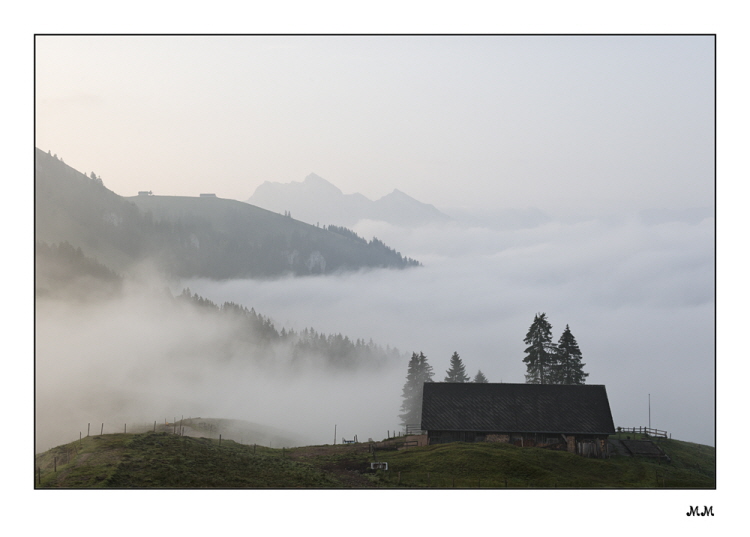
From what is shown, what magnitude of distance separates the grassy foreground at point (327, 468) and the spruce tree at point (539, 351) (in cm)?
2800

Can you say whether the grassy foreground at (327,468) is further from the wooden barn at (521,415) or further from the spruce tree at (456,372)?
the spruce tree at (456,372)

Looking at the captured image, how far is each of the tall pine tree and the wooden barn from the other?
30.6 m

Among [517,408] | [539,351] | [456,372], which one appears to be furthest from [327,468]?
[456,372]

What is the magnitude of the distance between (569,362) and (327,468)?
4709 cm

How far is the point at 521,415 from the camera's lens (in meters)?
66.2

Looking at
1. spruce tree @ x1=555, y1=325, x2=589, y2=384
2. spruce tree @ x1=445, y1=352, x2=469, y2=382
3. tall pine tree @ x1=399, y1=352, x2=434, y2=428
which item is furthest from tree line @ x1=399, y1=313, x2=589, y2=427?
spruce tree @ x1=445, y1=352, x2=469, y2=382

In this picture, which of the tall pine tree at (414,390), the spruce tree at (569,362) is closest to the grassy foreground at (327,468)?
the spruce tree at (569,362)

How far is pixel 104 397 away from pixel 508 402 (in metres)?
126

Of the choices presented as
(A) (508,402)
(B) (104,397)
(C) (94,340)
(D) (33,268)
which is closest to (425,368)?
(A) (508,402)

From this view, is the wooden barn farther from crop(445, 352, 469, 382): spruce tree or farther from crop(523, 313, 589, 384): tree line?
crop(445, 352, 469, 382): spruce tree

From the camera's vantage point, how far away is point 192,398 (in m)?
184

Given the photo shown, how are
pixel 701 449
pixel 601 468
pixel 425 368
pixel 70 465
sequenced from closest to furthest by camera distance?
pixel 70 465 < pixel 601 468 < pixel 701 449 < pixel 425 368

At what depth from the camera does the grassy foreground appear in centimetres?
4878

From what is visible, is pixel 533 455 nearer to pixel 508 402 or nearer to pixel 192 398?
pixel 508 402
